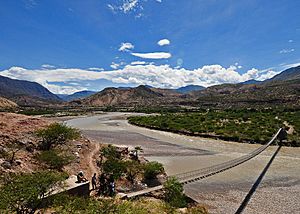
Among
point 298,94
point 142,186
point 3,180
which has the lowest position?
point 142,186

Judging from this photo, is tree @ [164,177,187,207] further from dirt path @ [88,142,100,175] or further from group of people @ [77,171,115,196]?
dirt path @ [88,142,100,175]

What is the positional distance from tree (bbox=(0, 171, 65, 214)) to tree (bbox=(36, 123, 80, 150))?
38.2 feet

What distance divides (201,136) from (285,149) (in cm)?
1243

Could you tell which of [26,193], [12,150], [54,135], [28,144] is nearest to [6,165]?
[12,150]

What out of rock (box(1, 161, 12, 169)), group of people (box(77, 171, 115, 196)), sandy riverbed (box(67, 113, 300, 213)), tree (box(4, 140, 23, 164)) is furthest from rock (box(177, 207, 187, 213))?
tree (box(4, 140, 23, 164))

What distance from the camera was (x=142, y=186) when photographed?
62.1ft

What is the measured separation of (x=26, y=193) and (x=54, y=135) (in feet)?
44.4

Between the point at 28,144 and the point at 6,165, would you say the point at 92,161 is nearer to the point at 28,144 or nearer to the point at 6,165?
the point at 28,144

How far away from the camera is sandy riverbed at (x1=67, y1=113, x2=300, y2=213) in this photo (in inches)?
639

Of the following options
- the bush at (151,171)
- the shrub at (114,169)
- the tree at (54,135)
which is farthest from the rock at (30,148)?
the bush at (151,171)

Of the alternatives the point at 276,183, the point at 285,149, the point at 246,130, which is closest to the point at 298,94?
the point at 246,130

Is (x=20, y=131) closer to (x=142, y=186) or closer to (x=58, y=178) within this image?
(x=142, y=186)

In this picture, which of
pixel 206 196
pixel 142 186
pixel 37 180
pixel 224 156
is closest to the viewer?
pixel 37 180

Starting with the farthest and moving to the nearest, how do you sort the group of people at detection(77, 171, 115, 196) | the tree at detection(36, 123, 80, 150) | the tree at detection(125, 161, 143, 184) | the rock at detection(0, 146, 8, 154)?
1. the tree at detection(36, 123, 80, 150)
2. the tree at detection(125, 161, 143, 184)
3. the rock at detection(0, 146, 8, 154)
4. the group of people at detection(77, 171, 115, 196)
